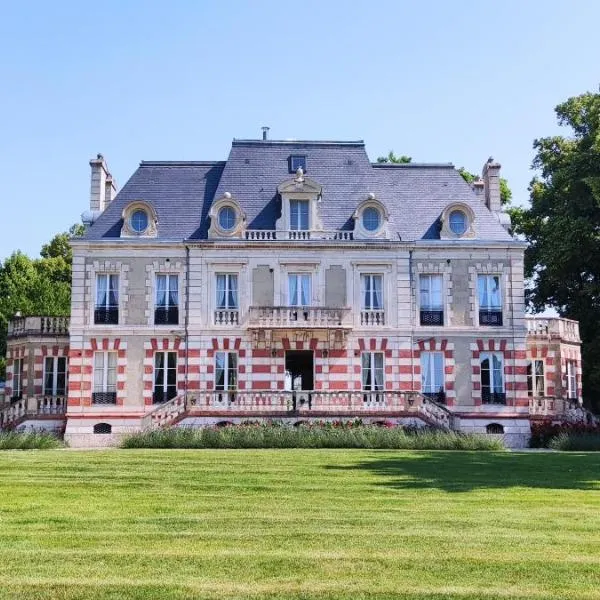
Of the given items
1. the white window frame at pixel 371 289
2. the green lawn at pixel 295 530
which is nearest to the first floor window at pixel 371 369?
the white window frame at pixel 371 289

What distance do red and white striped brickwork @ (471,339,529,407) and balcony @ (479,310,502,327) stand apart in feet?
2.26

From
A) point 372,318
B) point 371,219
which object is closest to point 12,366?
point 372,318

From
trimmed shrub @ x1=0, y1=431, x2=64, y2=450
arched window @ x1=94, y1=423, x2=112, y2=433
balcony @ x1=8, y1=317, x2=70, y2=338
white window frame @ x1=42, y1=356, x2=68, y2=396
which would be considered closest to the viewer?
trimmed shrub @ x1=0, y1=431, x2=64, y2=450

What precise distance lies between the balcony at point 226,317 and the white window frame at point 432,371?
7457 mm

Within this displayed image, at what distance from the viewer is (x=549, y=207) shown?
4072 centimetres

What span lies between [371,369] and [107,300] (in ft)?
35.0

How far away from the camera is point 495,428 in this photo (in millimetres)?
32125

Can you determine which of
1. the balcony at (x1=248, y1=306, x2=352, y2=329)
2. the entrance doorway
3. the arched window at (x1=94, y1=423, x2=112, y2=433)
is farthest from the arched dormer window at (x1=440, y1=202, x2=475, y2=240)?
the arched window at (x1=94, y1=423, x2=112, y2=433)

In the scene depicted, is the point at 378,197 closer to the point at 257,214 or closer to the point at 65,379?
the point at 257,214

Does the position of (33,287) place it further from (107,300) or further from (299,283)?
(299,283)

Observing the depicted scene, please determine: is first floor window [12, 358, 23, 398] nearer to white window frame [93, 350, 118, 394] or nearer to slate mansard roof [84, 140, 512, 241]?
white window frame [93, 350, 118, 394]

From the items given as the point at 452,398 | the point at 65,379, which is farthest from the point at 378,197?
the point at 65,379

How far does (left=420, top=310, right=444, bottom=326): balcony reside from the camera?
3262 cm

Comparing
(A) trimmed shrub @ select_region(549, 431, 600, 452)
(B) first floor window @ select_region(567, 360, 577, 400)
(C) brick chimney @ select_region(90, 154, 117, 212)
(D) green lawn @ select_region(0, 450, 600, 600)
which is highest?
(C) brick chimney @ select_region(90, 154, 117, 212)
